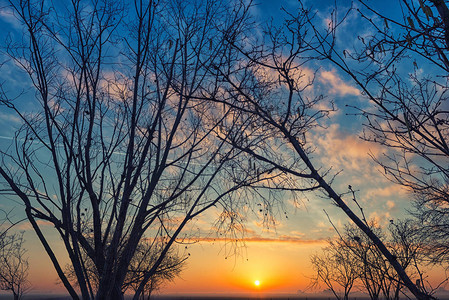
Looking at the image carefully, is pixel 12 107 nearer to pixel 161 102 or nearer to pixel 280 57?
pixel 161 102

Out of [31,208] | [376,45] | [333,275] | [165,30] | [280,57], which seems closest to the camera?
[376,45]

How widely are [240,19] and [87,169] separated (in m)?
3.43

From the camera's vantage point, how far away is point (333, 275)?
2798 centimetres

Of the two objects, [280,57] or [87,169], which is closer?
[280,57]

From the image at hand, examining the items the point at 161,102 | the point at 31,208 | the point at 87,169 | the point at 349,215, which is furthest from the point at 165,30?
the point at 349,215

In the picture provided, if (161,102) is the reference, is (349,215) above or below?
below

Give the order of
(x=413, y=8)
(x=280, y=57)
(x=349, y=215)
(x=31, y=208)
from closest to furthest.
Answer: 1. (x=349, y=215)
2. (x=413, y=8)
3. (x=280, y=57)
4. (x=31, y=208)

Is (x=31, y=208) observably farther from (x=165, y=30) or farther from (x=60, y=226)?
(x=165, y=30)

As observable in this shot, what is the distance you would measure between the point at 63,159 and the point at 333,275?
25307 mm

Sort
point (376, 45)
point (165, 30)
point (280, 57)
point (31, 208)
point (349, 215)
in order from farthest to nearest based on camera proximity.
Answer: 1. point (165, 30)
2. point (31, 208)
3. point (280, 57)
4. point (376, 45)
5. point (349, 215)

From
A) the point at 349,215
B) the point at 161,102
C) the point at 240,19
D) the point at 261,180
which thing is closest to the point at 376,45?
the point at 349,215

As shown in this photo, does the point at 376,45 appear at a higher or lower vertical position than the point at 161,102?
lower

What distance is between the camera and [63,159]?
646cm

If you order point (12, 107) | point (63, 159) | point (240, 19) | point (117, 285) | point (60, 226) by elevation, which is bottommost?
point (117, 285)
